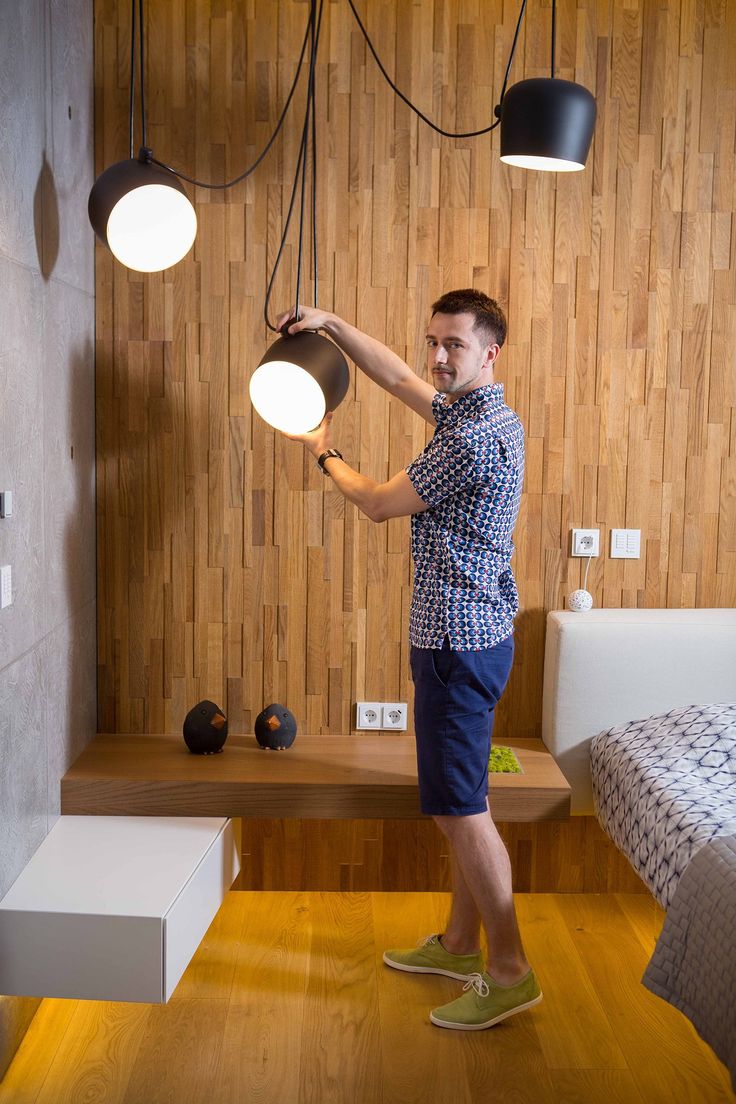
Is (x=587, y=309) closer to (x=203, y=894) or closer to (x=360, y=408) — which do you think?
(x=360, y=408)

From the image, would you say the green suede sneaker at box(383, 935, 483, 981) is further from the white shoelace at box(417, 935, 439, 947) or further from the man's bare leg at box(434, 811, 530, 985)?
the man's bare leg at box(434, 811, 530, 985)

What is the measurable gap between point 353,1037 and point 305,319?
5.76 feet

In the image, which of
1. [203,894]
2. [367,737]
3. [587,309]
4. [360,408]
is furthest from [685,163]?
[203,894]

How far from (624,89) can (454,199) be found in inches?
23.5

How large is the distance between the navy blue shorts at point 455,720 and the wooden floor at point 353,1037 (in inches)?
20.9

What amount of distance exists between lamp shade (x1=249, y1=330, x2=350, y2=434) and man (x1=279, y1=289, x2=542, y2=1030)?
20 centimetres

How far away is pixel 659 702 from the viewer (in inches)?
120

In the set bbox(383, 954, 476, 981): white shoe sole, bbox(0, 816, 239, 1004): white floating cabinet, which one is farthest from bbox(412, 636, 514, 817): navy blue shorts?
bbox(0, 816, 239, 1004): white floating cabinet

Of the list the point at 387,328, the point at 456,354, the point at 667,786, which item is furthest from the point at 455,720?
the point at 387,328

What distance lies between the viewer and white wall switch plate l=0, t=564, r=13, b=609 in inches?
87.5

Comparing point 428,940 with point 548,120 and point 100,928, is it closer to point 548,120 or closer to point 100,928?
point 100,928

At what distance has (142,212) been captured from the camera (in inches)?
101

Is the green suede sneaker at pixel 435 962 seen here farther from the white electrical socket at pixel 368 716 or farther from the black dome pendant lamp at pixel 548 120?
the black dome pendant lamp at pixel 548 120

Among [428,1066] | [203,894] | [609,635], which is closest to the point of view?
[428,1066]
